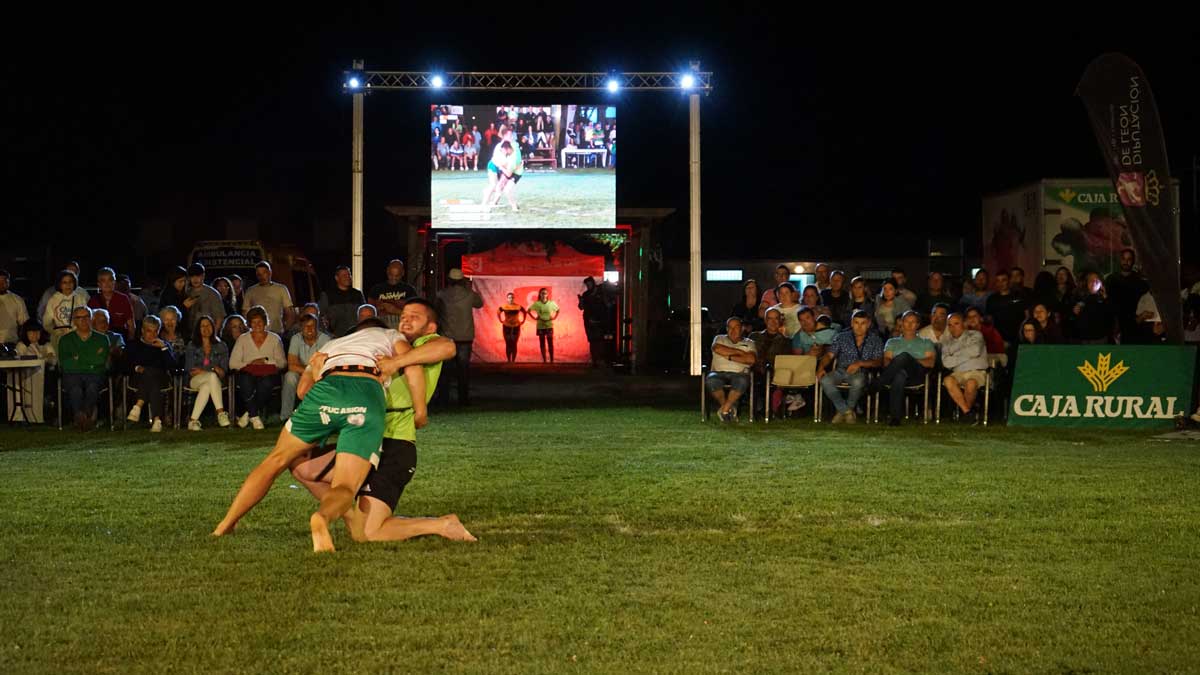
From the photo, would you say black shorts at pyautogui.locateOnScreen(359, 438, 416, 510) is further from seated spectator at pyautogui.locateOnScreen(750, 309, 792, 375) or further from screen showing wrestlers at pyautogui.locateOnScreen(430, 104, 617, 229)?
screen showing wrestlers at pyautogui.locateOnScreen(430, 104, 617, 229)

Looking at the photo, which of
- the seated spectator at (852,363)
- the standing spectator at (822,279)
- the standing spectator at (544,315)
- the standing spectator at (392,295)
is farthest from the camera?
the standing spectator at (544,315)

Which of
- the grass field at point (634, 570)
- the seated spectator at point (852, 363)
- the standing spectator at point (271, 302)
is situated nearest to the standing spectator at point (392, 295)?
the standing spectator at point (271, 302)

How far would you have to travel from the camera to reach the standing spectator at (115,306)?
15.8 metres

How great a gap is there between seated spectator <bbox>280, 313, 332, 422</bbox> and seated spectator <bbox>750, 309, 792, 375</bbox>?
4.89 meters

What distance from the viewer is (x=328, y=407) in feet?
22.5

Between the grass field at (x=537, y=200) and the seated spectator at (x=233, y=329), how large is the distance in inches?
223

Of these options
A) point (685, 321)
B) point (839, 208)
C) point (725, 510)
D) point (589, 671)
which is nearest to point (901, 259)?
point (685, 321)

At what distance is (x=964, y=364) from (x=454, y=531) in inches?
349

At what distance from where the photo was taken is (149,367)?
1447 cm

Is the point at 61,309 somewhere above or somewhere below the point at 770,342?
above

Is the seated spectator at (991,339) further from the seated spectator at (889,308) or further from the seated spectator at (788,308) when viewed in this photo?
the seated spectator at (788,308)

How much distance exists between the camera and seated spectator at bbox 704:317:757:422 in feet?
49.0

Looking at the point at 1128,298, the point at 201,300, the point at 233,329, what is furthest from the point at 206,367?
the point at 1128,298

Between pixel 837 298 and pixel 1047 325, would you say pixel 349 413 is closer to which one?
pixel 1047 325
